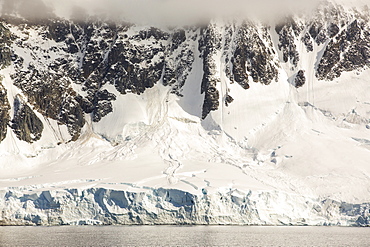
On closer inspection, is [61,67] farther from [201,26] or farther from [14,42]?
[201,26]

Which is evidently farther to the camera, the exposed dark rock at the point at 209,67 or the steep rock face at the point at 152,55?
the steep rock face at the point at 152,55

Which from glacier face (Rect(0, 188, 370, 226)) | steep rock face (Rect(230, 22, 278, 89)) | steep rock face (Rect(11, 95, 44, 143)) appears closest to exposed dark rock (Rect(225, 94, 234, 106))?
steep rock face (Rect(230, 22, 278, 89))

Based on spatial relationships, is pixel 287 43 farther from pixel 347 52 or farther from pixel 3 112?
pixel 3 112

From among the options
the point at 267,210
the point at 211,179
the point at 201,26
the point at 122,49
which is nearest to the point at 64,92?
the point at 122,49

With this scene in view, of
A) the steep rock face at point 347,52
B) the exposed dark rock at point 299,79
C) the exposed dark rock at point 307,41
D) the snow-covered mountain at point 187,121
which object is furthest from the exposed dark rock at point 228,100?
the exposed dark rock at point 307,41

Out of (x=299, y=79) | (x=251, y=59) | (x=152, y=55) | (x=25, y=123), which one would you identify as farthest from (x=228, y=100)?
(x=25, y=123)

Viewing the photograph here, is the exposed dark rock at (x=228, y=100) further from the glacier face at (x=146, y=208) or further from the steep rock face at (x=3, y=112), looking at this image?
the steep rock face at (x=3, y=112)

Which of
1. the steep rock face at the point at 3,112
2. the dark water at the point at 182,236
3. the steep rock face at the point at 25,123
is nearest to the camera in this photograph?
the dark water at the point at 182,236
